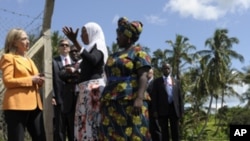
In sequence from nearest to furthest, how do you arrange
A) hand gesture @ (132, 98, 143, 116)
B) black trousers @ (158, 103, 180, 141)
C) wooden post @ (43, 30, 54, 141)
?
hand gesture @ (132, 98, 143, 116) → wooden post @ (43, 30, 54, 141) → black trousers @ (158, 103, 180, 141)

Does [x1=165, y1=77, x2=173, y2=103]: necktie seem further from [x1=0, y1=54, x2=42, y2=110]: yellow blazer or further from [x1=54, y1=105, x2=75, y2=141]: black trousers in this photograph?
[x1=0, y1=54, x2=42, y2=110]: yellow blazer

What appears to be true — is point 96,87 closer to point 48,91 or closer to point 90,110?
point 90,110

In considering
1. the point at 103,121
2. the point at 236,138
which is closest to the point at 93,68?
the point at 103,121

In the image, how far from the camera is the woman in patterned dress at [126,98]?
13.3ft

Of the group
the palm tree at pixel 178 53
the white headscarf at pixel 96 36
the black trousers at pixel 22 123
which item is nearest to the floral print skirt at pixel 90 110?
the white headscarf at pixel 96 36

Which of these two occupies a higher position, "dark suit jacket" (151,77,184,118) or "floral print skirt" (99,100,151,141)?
"dark suit jacket" (151,77,184,118)

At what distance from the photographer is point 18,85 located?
4059 mm

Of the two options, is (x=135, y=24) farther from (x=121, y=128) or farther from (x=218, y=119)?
(x=218, y=119)

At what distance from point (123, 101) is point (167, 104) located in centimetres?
382

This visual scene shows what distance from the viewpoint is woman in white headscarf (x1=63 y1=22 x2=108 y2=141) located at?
457 cm

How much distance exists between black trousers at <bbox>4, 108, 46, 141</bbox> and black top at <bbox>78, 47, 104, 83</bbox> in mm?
647

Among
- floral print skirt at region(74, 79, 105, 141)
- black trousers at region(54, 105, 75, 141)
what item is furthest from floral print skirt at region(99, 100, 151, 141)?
black trousers at region(54, 105, 75, 141)

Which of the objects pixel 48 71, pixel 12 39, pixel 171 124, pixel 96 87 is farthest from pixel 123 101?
pixel 171 124

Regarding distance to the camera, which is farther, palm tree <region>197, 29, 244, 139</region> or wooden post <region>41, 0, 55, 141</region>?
palm tree <region>197, 29, 244, 139</region>
